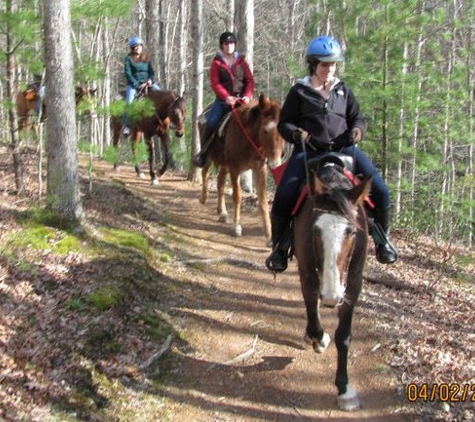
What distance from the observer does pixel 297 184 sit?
5.22 meters

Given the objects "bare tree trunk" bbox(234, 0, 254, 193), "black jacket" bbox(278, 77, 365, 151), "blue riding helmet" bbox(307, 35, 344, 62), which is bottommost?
"black jacket" bbox(278, 77, 365, 151)

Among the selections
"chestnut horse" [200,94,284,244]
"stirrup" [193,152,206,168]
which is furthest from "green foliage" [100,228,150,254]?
"stirrup" [193,152,206,168]

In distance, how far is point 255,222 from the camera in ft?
32.2

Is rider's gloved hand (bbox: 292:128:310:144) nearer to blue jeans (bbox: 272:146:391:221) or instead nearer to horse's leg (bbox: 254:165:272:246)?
blue jeans (bbox: 272:146:391:221)

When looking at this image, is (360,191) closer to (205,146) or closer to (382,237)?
(382,237)

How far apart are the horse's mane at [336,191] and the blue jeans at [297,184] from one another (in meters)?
0.47

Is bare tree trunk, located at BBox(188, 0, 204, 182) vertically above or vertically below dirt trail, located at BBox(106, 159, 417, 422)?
above

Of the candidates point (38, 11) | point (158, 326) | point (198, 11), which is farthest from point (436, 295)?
point (198, 11)

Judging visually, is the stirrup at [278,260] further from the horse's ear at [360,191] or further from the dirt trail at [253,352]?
the horse's ear at [360,191]

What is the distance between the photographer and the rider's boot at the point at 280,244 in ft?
17.6

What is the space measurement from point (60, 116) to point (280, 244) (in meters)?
3.26

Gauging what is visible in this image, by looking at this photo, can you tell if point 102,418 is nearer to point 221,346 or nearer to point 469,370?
point 221,346

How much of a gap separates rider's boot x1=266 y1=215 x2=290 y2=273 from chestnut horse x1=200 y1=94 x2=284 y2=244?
7.15ft

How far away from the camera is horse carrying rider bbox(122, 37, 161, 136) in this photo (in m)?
12.4
